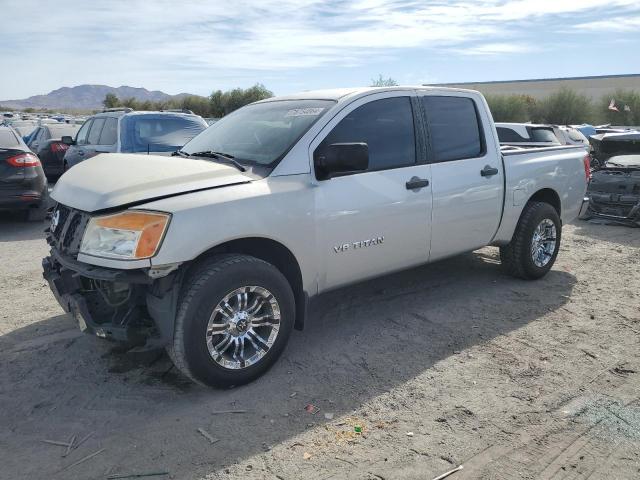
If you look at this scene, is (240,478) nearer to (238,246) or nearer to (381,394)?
(381,394)

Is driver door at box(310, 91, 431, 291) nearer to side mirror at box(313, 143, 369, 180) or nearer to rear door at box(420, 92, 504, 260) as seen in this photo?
side mirror at box(313, 143, 369, 180)

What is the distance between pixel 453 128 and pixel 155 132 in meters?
5.45

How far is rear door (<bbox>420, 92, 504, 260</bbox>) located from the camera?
4.80 meters

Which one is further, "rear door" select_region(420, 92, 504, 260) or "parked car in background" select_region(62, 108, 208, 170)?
"parked car in background" select_region(62, 108, 208, 170)

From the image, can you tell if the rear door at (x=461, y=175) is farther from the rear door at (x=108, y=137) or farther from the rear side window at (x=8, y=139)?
the rear side window at (x=8, y=139)

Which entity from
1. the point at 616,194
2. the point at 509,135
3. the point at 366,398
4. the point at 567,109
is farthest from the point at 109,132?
the point at 567,109

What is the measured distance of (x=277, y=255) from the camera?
13.0 feet

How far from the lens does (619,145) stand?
36.5 ft

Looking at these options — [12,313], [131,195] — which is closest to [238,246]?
[131,195]

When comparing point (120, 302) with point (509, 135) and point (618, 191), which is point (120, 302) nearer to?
point (618, 191)

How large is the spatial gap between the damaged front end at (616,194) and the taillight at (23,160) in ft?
29.2

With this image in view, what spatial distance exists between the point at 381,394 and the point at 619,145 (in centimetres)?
973

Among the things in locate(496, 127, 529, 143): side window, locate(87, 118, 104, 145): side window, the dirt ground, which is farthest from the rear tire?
locate(87, 118, 104, 145): side window

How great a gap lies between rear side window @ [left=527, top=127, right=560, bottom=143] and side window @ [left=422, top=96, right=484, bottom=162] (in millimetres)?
6822
